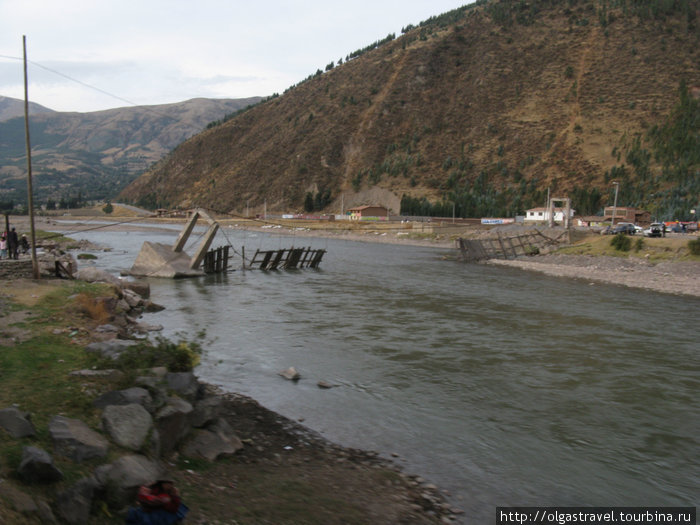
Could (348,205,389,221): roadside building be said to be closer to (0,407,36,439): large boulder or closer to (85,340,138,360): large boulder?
(85,340,138,360): large boulder

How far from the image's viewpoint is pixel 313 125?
159125 mm

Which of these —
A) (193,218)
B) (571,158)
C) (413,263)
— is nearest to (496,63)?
(571,158)

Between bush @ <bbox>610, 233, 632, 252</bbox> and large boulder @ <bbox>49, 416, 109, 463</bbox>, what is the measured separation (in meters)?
51.4

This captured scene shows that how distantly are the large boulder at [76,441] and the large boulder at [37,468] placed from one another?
2.13 ft

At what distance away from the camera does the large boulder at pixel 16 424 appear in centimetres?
679

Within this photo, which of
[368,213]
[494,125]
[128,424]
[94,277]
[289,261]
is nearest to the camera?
[128,424]

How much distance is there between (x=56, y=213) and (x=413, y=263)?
520ft

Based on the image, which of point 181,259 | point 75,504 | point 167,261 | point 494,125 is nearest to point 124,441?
point 75,504

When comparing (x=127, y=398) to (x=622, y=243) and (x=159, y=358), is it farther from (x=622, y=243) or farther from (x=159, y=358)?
(x=622, y=243)

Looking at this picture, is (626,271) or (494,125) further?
(494,125)

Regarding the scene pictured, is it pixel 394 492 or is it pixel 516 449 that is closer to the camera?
pixel 394 492

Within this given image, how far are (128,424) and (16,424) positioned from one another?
1.39 metres

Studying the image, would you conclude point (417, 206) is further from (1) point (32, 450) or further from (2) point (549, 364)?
(1) point (32, 450)

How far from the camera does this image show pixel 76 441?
679 cm
